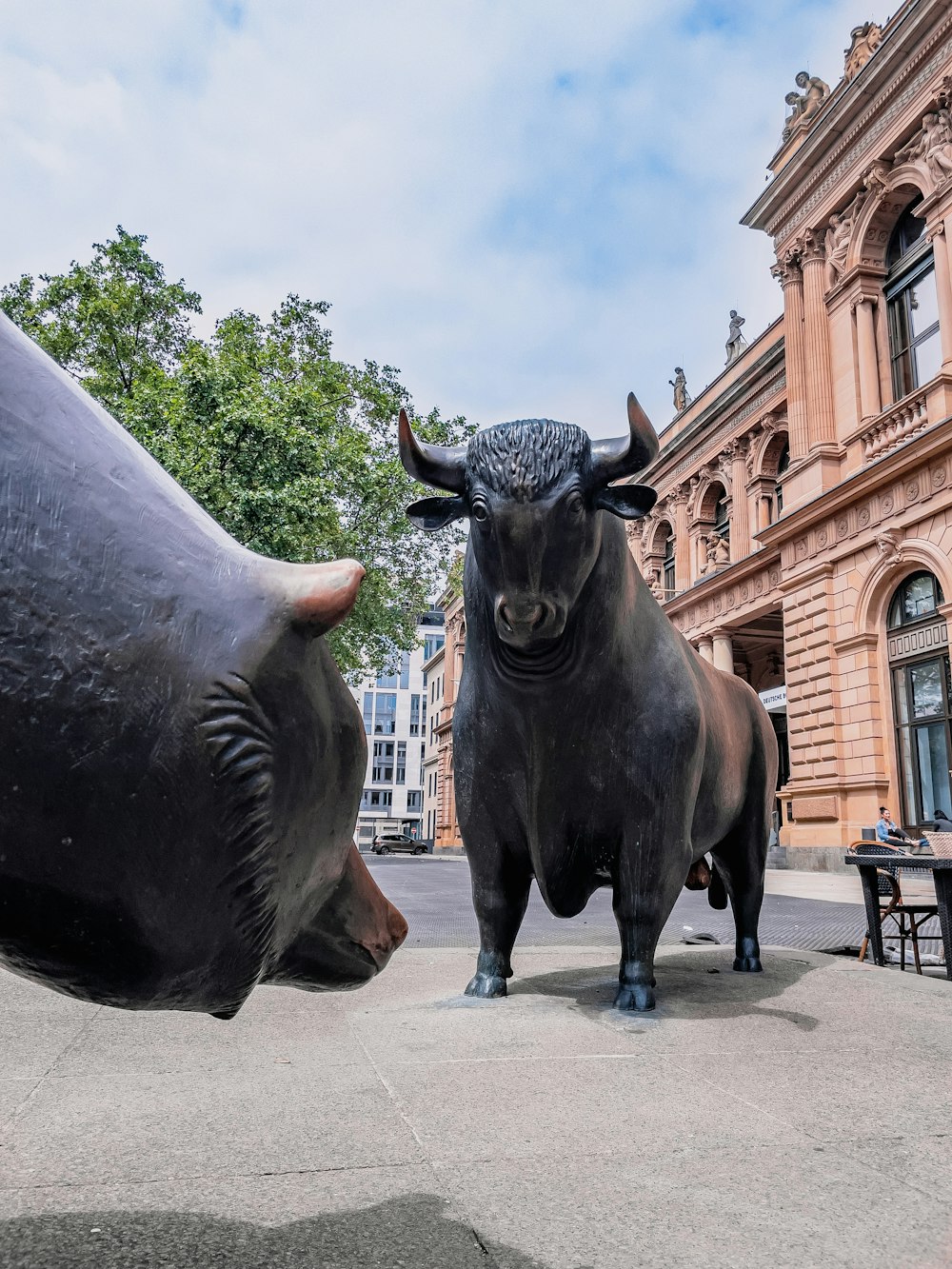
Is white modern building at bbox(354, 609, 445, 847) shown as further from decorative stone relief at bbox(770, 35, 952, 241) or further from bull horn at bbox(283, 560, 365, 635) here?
bull horn at bbox(283, 560, 365, 635)

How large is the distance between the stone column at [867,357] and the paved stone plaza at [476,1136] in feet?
67.1

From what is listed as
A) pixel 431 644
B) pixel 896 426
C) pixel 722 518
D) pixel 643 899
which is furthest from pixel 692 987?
pixel 431 644

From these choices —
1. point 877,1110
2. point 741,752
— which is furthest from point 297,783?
point 741,752

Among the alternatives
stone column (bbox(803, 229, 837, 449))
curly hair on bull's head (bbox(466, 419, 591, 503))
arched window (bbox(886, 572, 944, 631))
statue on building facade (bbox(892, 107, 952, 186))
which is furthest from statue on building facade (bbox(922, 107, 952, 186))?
curly hair on bull's head (bbox(466, 419, 591, 503))

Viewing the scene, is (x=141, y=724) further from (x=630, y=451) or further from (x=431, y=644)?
(x=431, y=644)

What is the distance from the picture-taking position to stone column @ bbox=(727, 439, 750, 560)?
30.0 metres

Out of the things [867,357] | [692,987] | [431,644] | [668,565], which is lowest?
[692,987]

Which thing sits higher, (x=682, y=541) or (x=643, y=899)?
(x=682, y=541)

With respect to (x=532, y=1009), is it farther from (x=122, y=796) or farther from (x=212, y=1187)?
(x=122, y=796)

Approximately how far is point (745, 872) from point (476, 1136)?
3.17m

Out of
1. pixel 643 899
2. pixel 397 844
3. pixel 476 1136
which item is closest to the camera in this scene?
pixel 476 1136

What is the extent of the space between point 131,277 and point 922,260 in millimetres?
17392

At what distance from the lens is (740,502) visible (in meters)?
30.3

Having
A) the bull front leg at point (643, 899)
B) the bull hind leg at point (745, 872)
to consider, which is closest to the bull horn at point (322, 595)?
the bull front leg at point (643, 899)
